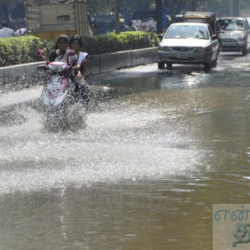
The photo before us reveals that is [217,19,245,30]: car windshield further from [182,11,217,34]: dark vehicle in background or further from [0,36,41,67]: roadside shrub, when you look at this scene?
[0,36,41,67]: roadside shrub

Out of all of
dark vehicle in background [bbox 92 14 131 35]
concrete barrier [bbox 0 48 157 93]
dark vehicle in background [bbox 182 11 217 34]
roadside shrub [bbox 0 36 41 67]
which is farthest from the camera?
dark vehicle in background [bbox 92 14 131 35]

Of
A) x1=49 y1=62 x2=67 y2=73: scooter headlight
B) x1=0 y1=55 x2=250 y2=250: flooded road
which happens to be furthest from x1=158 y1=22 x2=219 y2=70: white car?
x1=49 y1=62 x2=67 y2=73: scooter headlight

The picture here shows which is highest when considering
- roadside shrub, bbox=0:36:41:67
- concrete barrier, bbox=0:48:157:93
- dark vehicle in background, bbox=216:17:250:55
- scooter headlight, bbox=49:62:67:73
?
scooter headlight, bbox=49:62:67:73

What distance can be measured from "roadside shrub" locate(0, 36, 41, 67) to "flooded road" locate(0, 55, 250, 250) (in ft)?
18.9

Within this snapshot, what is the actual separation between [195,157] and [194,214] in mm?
2963

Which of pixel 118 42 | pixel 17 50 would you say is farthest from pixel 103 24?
pixel 17 50

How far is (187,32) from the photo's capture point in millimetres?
29594

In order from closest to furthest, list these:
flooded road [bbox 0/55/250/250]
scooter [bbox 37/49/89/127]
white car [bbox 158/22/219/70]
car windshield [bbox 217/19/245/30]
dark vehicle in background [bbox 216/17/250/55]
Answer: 1. flooded road [bbox 0/55/250/250]
2. scooter [bbox 37/49/89/127]
3. white car [bbox 158/22/219/70]
4. dark vehicle in background [bbox 216/17/250/55]
5. car windshield [bbox 217/19/245/30]

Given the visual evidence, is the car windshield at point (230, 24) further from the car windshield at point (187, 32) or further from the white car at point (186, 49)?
the white car at point (186, 49)

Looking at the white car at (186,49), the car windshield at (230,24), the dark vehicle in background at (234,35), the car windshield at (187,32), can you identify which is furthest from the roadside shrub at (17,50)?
the car windshield at (230,24)

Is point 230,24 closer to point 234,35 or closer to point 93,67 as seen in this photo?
point 234,35

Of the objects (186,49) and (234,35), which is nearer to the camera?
(186,49)

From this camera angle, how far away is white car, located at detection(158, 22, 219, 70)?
28219 mm

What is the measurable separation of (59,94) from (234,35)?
94.7ft
